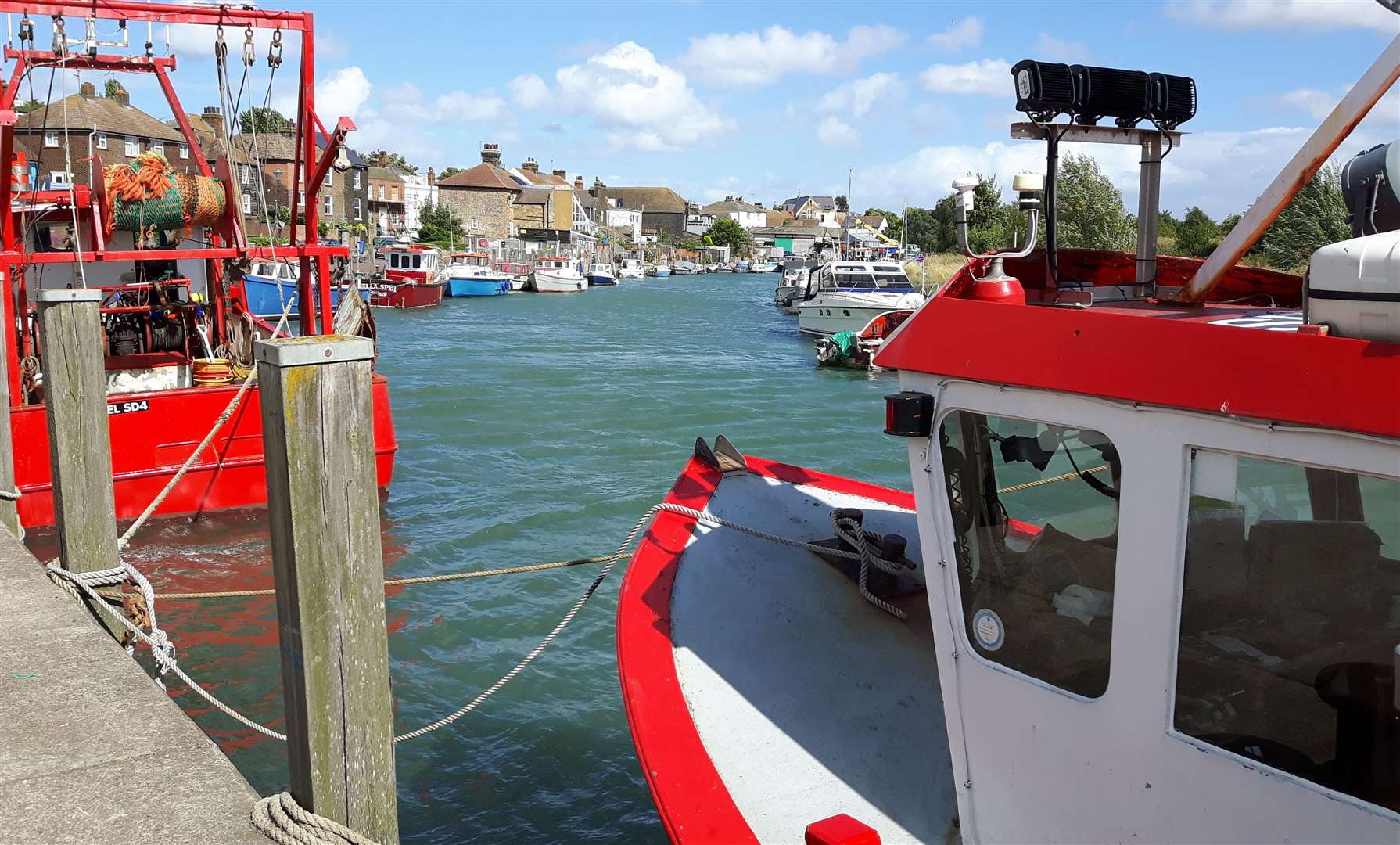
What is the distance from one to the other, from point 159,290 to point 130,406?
8.96ft

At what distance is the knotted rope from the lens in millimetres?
3553

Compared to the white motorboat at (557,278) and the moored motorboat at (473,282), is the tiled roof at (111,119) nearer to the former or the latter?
the moored motorboat at (473,282)

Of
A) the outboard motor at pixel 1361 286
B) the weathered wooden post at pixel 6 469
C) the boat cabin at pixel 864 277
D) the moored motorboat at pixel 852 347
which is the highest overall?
the outboard motor at pixel 1361 286

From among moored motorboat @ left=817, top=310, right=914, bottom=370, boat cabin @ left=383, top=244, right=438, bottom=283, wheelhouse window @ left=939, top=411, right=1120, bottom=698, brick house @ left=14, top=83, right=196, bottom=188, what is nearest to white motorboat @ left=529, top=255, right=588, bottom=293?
boat cabin @ left=383, top=244, right=438, bottom=283

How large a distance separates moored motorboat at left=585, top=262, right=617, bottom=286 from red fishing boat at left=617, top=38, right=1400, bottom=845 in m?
75.8

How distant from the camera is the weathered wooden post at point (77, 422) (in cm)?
593

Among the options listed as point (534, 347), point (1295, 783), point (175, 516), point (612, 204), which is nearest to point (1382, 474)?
point (1295, 783)

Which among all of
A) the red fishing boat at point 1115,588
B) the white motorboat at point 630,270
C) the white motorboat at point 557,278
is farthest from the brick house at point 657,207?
the red fishing boat at point 1115,588

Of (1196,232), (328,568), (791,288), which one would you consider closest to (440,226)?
(791,288)

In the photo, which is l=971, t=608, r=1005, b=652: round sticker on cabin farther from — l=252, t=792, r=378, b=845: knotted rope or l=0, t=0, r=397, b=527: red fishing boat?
l=0, t=0, r=397, b=527: red fishing boat

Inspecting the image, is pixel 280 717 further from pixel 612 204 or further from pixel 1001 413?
pixel 612 204

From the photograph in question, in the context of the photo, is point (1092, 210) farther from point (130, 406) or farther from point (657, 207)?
point (657, 207)

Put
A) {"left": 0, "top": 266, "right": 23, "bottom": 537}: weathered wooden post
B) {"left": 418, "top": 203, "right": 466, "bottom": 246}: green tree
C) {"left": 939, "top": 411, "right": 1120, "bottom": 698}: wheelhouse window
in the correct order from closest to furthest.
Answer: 1. {"left": 939, "top": 411, "right": 1120, "bottom": 698}: wheelhouse window
2. {"left": 0, "top": 266, "right": 23, "bottom": 537}: weathered wooden post
3. {"left": 418, "top": 203, "right": 466, "bottom": 246}: green tree

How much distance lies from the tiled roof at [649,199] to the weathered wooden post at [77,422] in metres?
142
